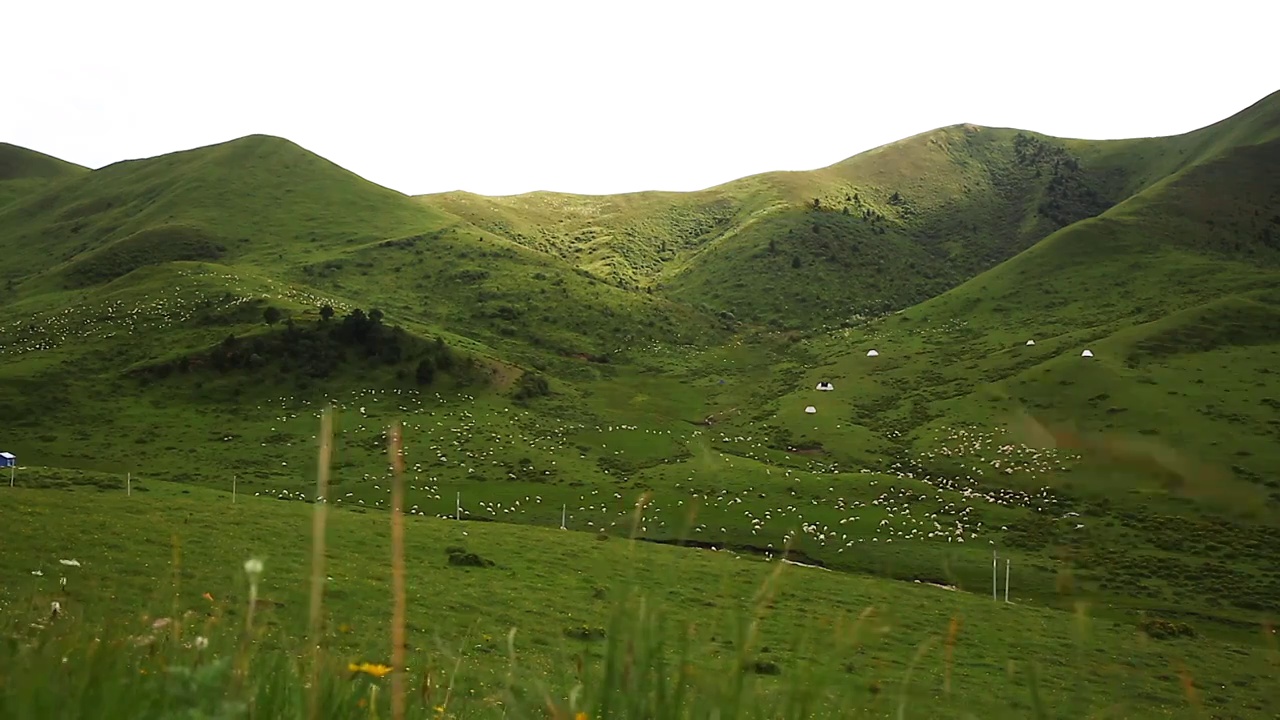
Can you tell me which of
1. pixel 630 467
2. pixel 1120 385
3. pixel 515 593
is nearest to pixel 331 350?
pixel 630 467

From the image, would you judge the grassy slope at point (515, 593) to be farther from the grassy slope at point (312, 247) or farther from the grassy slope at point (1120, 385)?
the grassy slope at point (312, 247)

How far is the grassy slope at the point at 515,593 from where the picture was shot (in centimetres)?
2270

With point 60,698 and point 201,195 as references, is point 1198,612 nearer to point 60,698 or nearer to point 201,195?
point 60,698

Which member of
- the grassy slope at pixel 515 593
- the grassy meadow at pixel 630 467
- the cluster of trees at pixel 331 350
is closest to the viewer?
the grassy meadow at pixel 630 467

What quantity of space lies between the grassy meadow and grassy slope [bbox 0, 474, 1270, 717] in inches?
11.5

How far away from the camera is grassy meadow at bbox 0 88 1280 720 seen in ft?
12.2

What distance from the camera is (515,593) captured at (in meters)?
31.6

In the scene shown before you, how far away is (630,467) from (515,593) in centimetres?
3643

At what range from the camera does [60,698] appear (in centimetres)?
269

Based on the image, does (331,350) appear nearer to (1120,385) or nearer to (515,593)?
(515,593)

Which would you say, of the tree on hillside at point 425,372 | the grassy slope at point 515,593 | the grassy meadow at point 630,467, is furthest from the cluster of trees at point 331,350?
the grassy slope at point 515,593

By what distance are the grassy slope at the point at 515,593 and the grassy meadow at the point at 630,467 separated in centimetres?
29

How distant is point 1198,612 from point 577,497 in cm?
3836

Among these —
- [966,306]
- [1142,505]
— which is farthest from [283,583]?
[966,306]
